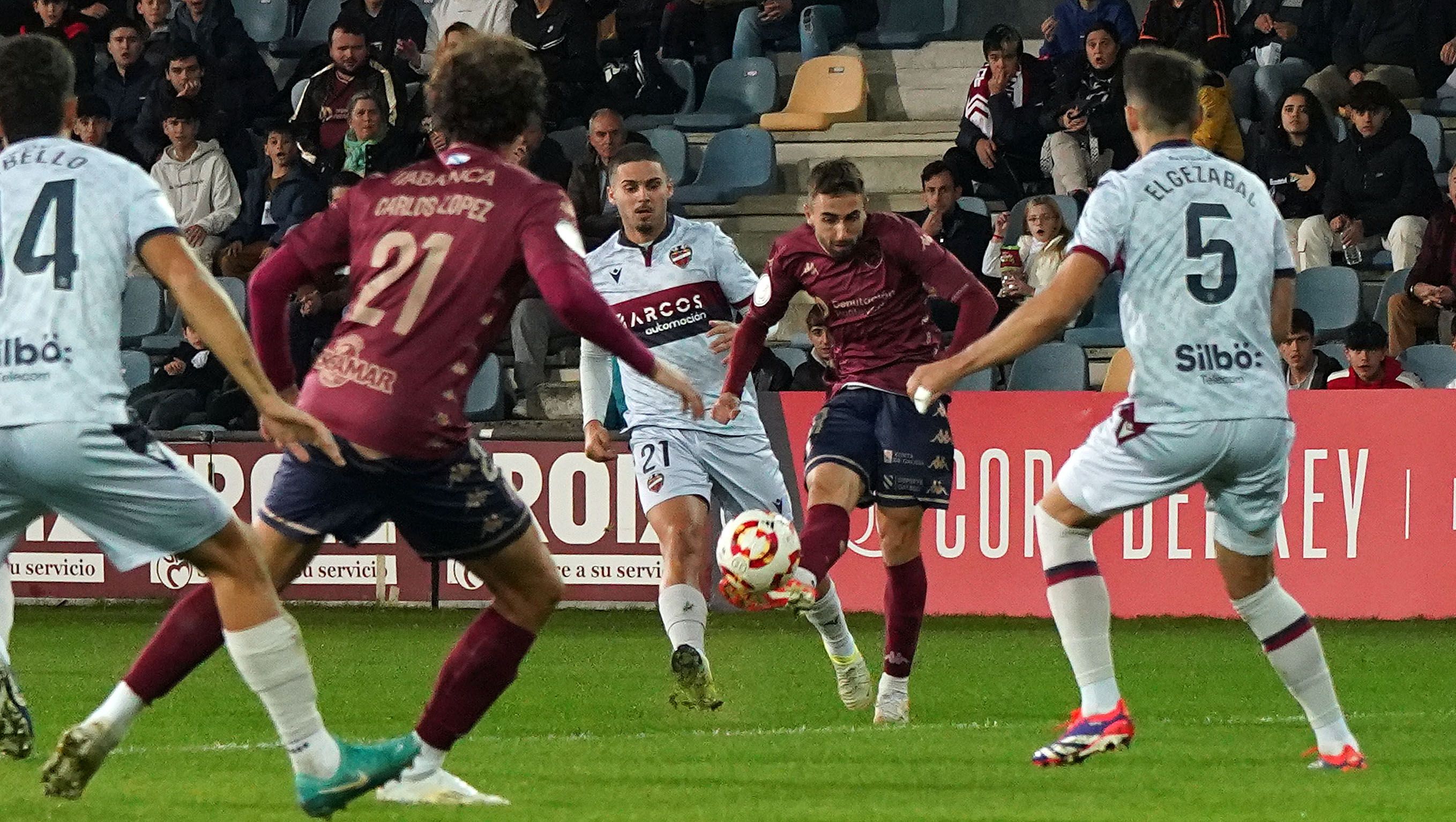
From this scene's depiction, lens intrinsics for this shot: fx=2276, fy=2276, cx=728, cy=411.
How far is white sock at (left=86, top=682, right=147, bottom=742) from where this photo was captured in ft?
18.6

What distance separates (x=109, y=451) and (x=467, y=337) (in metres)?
0.92

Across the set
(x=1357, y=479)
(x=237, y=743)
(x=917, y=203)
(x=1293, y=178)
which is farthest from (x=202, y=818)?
(x=917, y=203)

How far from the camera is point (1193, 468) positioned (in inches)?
255

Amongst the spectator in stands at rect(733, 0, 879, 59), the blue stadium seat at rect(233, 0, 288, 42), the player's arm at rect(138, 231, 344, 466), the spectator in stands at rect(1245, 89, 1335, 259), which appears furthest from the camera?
the blue stadium seat at rect(233, 0, 288, 42)

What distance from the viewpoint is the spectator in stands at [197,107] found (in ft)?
61.6

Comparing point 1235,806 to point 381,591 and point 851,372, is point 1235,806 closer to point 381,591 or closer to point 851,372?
point 851,372

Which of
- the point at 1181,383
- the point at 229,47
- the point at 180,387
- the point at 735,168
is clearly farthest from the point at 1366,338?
the point at 229,47

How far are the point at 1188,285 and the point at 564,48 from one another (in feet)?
40.9

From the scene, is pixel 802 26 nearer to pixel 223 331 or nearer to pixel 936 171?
pixel 936 171

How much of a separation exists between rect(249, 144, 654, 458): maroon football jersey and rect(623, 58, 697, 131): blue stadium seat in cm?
1322

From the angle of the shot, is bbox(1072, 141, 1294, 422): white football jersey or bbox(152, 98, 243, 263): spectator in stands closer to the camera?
bbox(1072, 141, 1294, 422): white football jersey

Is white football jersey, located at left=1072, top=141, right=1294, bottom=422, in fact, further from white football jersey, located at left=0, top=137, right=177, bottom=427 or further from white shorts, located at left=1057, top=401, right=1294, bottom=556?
white football jersey, located at left=0, top=137, right=177, bottom=427

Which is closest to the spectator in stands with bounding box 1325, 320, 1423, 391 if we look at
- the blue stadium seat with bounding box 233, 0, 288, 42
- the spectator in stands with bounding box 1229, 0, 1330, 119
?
the spectator in stands with bounding box 1229, 0, 1330, 119

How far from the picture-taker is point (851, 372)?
891cm
